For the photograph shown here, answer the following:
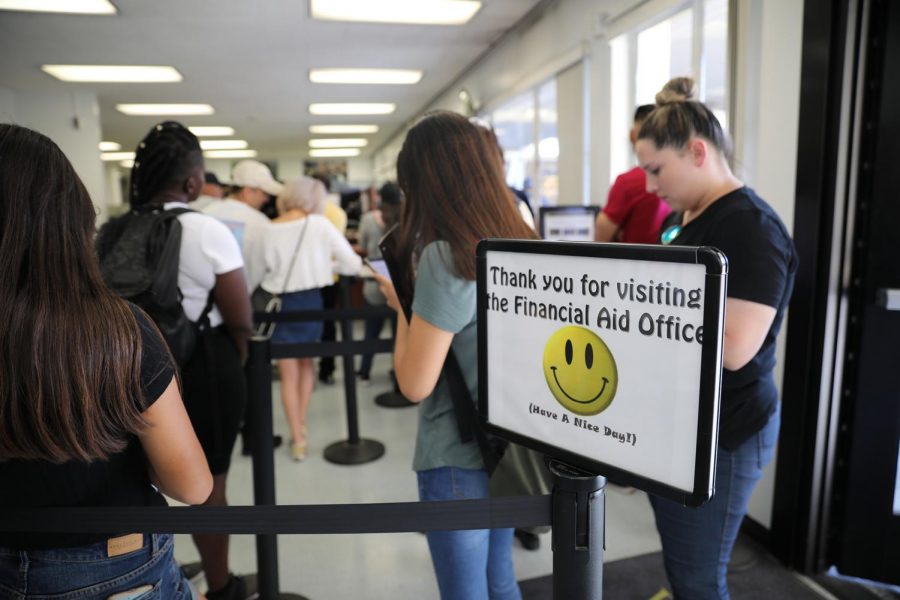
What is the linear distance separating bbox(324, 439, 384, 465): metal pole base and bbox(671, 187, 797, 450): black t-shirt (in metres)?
2.28

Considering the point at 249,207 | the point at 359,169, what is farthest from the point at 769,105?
the point at 359,169

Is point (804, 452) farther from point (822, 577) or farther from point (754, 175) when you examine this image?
point (754, 175)

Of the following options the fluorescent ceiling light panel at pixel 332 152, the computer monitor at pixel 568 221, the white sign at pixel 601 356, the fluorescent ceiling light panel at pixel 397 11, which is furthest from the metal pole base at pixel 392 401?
the fluorescent ceiling light panel at pixel 332 152

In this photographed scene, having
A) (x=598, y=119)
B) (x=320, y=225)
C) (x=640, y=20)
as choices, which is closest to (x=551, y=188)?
(x=598, y=119)

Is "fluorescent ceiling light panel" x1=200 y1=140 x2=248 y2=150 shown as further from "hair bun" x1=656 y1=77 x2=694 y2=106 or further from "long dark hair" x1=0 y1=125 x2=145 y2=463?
"long dark hair" x1=0 y1=125 x2=145 y2=463

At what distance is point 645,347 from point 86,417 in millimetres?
717

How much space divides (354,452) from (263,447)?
4.93 feet

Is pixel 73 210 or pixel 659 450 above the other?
pixel 73 210

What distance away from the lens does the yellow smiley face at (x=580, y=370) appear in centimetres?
66

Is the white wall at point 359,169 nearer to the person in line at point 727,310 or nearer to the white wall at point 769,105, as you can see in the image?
the white wall at point 769,105

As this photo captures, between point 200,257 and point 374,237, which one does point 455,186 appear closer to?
point 200,257

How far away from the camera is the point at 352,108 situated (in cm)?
962

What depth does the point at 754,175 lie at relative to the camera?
93.0 inches

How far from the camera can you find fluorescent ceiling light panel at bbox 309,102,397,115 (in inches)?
364
